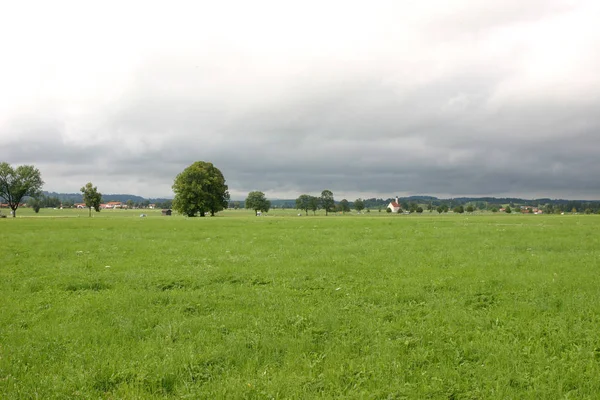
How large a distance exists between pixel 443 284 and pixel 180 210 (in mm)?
81282

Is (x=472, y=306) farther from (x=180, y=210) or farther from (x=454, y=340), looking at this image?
(x=180, y=210)

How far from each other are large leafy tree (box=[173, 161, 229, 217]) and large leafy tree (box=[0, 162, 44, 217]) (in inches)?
2331

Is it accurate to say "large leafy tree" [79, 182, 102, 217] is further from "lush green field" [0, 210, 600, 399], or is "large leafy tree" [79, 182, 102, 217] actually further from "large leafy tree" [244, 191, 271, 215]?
"lush green field" [0, 210, 600, 399]

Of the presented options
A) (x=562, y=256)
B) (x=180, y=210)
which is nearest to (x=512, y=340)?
(x=562, y=256)

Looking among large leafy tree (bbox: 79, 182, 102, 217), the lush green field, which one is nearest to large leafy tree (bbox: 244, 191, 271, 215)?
large leafy tree (bbox: 79, 182, 102, 217)

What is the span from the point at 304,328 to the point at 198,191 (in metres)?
79.8

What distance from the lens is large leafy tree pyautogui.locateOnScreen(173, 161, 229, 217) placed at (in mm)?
86625

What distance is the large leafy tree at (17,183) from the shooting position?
114 metres

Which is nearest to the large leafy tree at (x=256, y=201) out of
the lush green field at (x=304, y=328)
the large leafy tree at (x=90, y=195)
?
the large leafy tree at (x=90, y=195)

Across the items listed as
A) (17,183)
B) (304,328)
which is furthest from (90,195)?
(304,328)

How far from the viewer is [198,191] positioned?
3378 inches

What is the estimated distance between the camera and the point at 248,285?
44.7 ft

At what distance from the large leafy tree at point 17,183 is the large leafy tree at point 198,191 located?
Answer: 194 ft

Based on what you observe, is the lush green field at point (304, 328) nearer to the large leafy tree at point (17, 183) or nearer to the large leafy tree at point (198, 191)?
the large leafy tree at point (198, 191)
